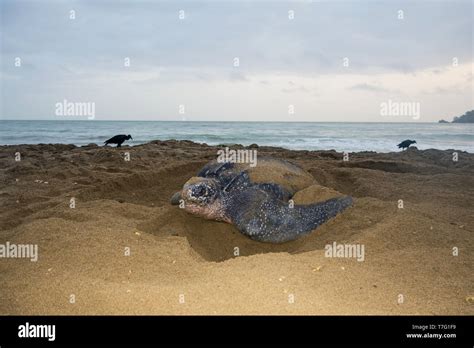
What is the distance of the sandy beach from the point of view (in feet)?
6.61

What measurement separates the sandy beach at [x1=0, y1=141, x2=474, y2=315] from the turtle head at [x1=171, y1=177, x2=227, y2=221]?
0.43ft

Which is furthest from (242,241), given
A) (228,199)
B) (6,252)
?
(6,252)

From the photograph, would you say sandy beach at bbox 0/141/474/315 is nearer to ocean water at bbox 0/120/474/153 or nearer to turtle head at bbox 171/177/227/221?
turtle head at bbox 171/177/227/221

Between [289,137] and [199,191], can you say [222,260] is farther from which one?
[289,137]

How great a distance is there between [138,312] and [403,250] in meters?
1.98

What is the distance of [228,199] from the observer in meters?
4.06

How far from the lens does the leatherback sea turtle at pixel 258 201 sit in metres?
3.49

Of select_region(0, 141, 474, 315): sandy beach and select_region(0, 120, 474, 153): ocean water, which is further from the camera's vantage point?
select_region(0, 120, 474, 153): ocean water

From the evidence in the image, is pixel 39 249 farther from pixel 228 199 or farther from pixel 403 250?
pixel 403 250

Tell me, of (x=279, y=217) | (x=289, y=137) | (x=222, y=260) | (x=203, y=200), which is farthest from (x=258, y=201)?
(x=289, y=137)

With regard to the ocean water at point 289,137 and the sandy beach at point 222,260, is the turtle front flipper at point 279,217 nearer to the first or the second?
the sandy beach at point 222,260

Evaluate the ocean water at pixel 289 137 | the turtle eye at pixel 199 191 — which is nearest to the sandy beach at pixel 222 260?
the turtle eye at pixel 199 191

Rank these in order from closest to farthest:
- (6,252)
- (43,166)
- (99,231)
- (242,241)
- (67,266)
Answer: (67,266) → (6,252) → (99,231) → (242,241) → (43,166)

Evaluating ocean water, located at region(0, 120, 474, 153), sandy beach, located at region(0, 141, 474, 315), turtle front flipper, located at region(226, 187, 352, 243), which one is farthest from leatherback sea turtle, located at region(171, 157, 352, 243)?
ocean water, located at region(0, 120, 474, 153)
